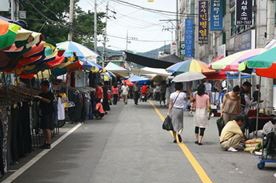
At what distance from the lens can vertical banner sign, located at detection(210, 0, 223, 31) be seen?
125 feet

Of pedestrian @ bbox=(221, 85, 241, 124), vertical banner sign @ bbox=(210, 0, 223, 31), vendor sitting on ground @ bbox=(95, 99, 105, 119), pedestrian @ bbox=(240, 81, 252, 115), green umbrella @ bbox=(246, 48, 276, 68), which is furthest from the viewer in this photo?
vertical banner sign @ bbox=(210, 0, 223, 31)

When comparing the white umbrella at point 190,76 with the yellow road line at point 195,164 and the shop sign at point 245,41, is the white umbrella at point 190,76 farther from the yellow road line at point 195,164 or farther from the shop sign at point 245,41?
the yellow road line at point 195,164

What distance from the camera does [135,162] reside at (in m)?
11.2

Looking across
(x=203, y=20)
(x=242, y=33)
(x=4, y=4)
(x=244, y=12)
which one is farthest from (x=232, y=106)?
(x=203, y=20)

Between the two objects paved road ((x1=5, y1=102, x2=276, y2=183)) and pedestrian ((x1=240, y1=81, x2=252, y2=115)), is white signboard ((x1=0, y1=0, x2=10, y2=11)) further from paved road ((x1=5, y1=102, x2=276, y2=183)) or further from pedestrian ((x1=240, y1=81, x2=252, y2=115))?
pedestrian ((x1=240, y1=81, x2=252, y2=115))

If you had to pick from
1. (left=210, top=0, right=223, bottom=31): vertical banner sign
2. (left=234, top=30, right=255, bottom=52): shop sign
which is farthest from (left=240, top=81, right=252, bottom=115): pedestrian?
(left=210, top=0, right=223, bottom=31): vertical banner sign

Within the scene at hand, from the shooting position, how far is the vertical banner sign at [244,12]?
91.3 ft

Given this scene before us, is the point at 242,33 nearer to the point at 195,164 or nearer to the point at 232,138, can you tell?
the point at 232,138

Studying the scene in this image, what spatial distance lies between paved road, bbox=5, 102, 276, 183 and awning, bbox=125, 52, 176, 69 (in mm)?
18309

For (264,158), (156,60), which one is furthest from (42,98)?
(156,60)

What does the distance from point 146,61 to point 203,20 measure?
9.21m

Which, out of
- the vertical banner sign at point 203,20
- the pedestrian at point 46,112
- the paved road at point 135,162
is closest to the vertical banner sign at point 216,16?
the vertical banner sign at point 203,20

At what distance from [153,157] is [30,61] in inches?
139

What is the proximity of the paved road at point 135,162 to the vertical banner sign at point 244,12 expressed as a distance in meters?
12.9
